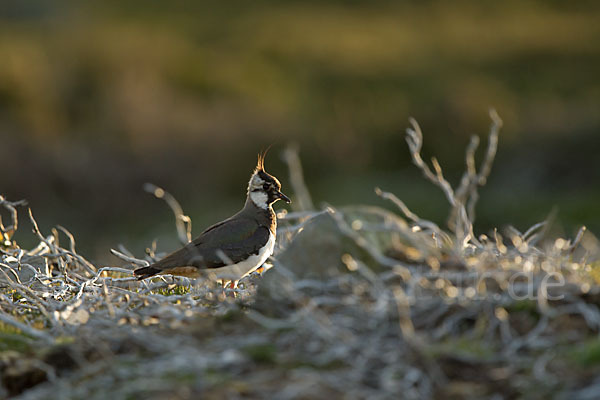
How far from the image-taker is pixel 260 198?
336 inches

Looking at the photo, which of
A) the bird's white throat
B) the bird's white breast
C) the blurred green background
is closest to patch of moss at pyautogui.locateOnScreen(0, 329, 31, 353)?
the bird's white breast

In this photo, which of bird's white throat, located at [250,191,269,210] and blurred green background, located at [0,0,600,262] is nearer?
bird's white throat, located at [250,191,269,210]

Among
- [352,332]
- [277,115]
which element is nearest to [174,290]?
[352,332]

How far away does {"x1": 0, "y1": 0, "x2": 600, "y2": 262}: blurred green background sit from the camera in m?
19.4

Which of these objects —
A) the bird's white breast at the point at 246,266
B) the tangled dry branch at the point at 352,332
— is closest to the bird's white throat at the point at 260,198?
the bird's white breast at the point at 246,266

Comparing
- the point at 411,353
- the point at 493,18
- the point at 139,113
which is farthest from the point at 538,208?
the point at 493,18

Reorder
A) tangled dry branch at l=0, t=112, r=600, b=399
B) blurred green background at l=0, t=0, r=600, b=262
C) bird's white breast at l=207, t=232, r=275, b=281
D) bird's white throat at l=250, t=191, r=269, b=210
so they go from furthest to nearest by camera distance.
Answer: blurred green background at l=0, t=0, r=600, b=262
bird's white throat at l=250, t=191, r=269, b=210
bird's white breast at l=207, t=232, r=275, b=281
tangled dry branch at l=0, t=112, r=600, b=399

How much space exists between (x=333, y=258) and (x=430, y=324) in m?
0.85

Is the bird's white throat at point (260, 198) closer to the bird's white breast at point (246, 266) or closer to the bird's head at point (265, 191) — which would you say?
the bird's head at point (265, 191)

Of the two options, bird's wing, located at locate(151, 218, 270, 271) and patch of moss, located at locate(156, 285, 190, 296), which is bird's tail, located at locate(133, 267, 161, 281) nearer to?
bird's wing, located at locate(151, 218, 270, 271)

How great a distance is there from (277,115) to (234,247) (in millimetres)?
15561

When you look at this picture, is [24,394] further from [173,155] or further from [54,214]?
[173,155]

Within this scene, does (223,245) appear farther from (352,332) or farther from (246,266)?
(352,332)

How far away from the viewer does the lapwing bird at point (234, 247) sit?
25.0 ft
